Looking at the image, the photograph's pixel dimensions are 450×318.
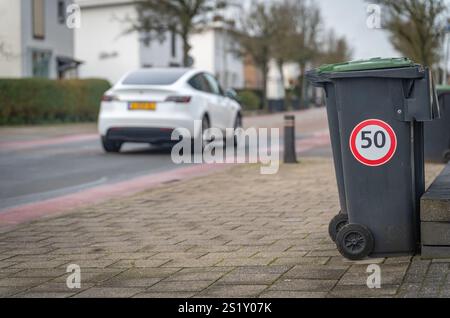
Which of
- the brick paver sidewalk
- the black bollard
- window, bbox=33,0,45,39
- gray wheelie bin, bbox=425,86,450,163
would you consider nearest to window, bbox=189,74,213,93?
the black bollard

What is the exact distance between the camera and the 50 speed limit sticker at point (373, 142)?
16.7 feet

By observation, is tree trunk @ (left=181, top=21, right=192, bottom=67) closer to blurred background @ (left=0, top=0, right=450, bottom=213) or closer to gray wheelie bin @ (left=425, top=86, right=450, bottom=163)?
blurred background @ (left=0, top=0, right=450, bottom=213)

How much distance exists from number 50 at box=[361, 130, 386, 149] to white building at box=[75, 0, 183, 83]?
4579 cm

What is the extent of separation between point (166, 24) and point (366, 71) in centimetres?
3633

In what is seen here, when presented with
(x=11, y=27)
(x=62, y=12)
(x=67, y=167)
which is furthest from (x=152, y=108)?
(x=62, y=12)

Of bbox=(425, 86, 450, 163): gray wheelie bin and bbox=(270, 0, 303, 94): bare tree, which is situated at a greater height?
bbox=(270, 0, 303, 94): bare tree

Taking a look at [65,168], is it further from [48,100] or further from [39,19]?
[39,19]

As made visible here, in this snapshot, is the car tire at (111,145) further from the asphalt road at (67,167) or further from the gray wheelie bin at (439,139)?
the gray wheelie bin at (439,139)

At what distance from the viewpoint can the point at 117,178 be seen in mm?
11320

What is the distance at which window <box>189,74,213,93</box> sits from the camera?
49.2ft
